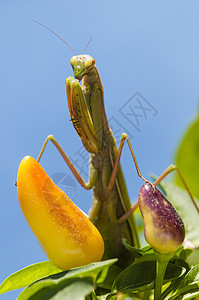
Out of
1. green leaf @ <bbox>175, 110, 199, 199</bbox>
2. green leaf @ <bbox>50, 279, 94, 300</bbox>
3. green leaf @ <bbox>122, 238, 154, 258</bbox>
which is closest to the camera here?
green leaf @ <bbox>50, 279, 94, 300</bbox>

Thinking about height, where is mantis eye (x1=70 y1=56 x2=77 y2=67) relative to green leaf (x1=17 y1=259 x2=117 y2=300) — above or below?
above

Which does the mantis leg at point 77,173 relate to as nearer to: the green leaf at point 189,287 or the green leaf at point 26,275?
the green leaf at point 26,275

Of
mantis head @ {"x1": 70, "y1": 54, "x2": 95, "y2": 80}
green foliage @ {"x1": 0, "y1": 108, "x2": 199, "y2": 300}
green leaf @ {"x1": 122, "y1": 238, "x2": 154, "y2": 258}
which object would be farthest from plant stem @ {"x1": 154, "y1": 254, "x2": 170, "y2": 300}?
mantis head @ {"x1": 70, "y1": 54, "x2": 95, "y2": 80}

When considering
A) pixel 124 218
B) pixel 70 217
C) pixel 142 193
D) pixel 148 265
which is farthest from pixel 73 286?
pixel 124 218

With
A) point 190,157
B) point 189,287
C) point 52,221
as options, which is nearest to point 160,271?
point 189,287

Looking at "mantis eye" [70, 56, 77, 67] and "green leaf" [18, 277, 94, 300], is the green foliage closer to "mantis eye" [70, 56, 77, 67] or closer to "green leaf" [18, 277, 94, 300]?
"green leaf" [18, 277, 94, 300]

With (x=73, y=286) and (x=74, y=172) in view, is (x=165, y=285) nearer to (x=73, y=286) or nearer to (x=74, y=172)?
(x=73, y=286)
